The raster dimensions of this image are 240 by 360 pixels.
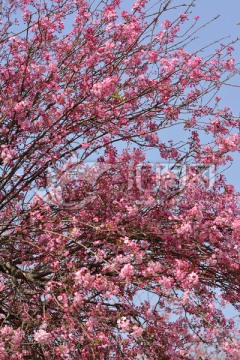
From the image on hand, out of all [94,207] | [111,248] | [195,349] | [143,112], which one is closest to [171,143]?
[143,112]

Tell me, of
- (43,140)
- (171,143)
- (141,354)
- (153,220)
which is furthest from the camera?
(171,143)

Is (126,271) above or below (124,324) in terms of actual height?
above

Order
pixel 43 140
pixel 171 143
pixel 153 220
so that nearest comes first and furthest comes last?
pixel 153 220 → pixel 43 140 → pixel 171 143

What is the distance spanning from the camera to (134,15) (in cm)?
676

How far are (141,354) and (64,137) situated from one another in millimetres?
2313

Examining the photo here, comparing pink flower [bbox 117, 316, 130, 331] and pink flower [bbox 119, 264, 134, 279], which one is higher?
pink flower [bbox 119, 264, 134, 279]

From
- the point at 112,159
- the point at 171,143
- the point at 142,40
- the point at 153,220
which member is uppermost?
the point at 142,40

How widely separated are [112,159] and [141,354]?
2072 mm

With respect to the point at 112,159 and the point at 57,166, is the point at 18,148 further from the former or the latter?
the point at 112,159

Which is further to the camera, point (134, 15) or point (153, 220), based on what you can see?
point (134, 15)

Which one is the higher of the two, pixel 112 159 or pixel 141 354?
pixel 112 159

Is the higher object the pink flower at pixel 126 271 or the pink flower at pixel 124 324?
the pink flower at pixel 126 271

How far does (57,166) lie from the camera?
6430 millimetres

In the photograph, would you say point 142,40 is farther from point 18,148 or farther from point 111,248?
point 111,248
